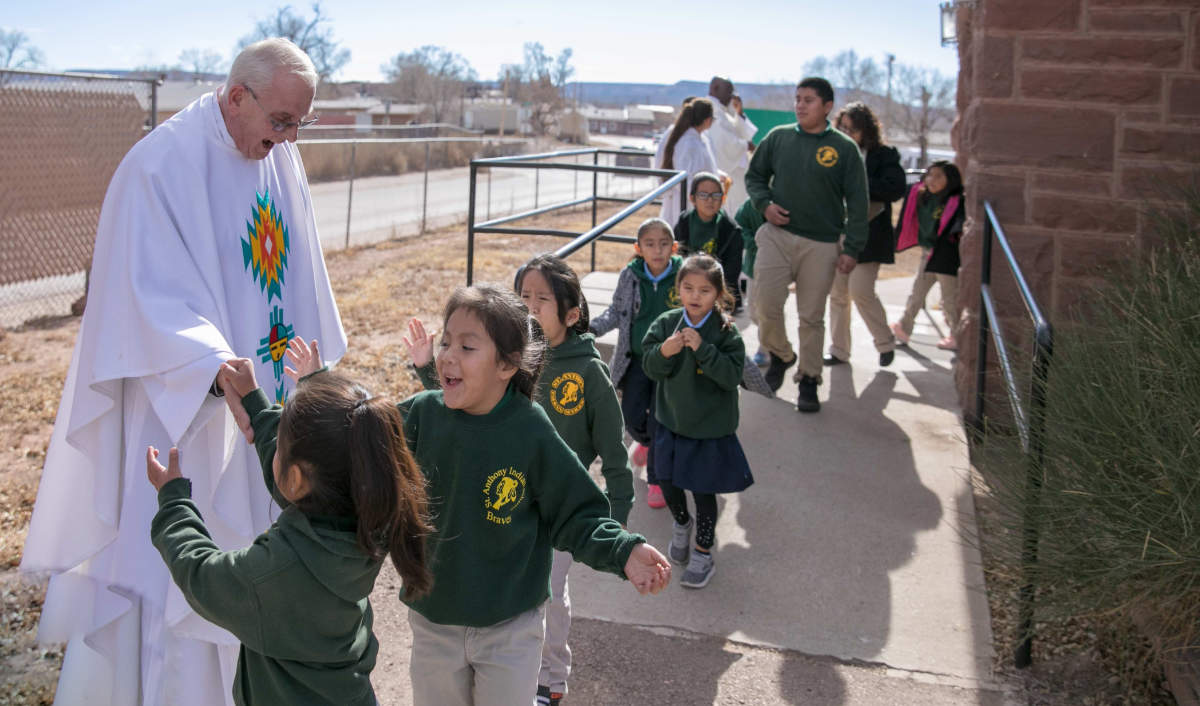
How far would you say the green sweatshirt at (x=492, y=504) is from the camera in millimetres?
2436

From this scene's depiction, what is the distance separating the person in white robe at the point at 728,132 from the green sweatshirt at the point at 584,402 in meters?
7.03

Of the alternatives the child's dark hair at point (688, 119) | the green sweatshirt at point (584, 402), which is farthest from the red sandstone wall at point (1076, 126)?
the green sweatshirt at point (584, 402)

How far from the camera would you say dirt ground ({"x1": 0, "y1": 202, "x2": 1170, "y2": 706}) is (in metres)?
3.37

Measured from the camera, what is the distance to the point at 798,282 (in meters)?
6.28

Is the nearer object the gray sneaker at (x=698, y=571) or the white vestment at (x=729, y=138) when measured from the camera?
the gray sneaker at (x=698, y=571)

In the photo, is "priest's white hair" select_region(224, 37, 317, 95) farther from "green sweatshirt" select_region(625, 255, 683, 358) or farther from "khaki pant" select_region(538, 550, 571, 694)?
"green sweatshirt" select_region(625, 255, 683, 358)

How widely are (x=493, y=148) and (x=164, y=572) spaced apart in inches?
1447

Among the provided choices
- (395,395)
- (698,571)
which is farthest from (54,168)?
(698,571)

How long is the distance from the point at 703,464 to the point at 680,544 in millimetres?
371

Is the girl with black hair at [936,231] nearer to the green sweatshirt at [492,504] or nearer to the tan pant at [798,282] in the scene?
the tan pant at [798,282]

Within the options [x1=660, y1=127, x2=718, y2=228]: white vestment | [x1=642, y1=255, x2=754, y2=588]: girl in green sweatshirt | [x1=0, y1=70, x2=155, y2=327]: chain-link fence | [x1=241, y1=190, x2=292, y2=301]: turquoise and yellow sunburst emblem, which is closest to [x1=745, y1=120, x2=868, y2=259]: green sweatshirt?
[x1=660, y1=127, x2=718, y2=228]: white vestment

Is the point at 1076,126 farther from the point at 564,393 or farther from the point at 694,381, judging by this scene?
the point at 564,393

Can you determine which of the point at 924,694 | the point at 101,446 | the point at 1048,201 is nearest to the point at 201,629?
the point at 101,446

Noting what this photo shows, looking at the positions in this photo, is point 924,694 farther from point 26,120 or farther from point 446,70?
point 446,70
